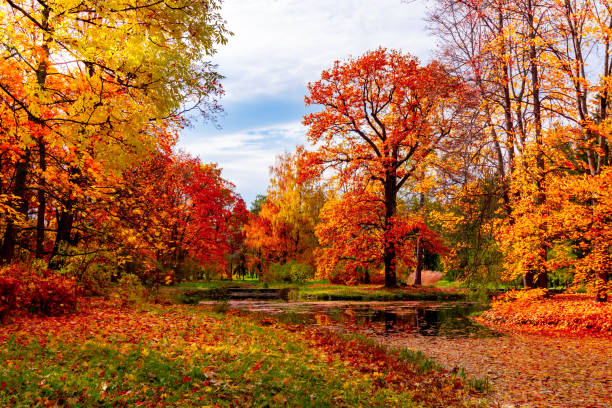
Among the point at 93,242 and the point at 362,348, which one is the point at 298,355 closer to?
the point at 362,348

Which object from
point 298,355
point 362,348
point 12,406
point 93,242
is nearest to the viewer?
point 12,406

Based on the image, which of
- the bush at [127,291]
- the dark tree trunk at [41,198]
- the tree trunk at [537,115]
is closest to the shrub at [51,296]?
the dark tree trunk at [41,198]

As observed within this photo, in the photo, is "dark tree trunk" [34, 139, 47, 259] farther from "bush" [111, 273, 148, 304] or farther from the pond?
the pond

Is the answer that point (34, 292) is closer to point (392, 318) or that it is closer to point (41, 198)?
point (41, 198)

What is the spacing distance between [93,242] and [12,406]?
1175cm

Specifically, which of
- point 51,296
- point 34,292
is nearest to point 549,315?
point 51,296

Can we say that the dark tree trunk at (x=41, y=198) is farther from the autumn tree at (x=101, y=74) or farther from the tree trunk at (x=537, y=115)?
the tree trunk at (x=537, y=115)

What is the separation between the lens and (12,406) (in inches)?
183

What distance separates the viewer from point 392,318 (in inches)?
671

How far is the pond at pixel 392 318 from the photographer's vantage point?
1398cm

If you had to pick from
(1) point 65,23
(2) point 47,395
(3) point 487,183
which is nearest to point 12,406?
(2) point 47,395

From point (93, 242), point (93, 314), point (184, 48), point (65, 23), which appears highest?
point (184, 48)

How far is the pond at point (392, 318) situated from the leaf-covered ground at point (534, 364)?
1348mm

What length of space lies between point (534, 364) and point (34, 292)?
12.0 metres
